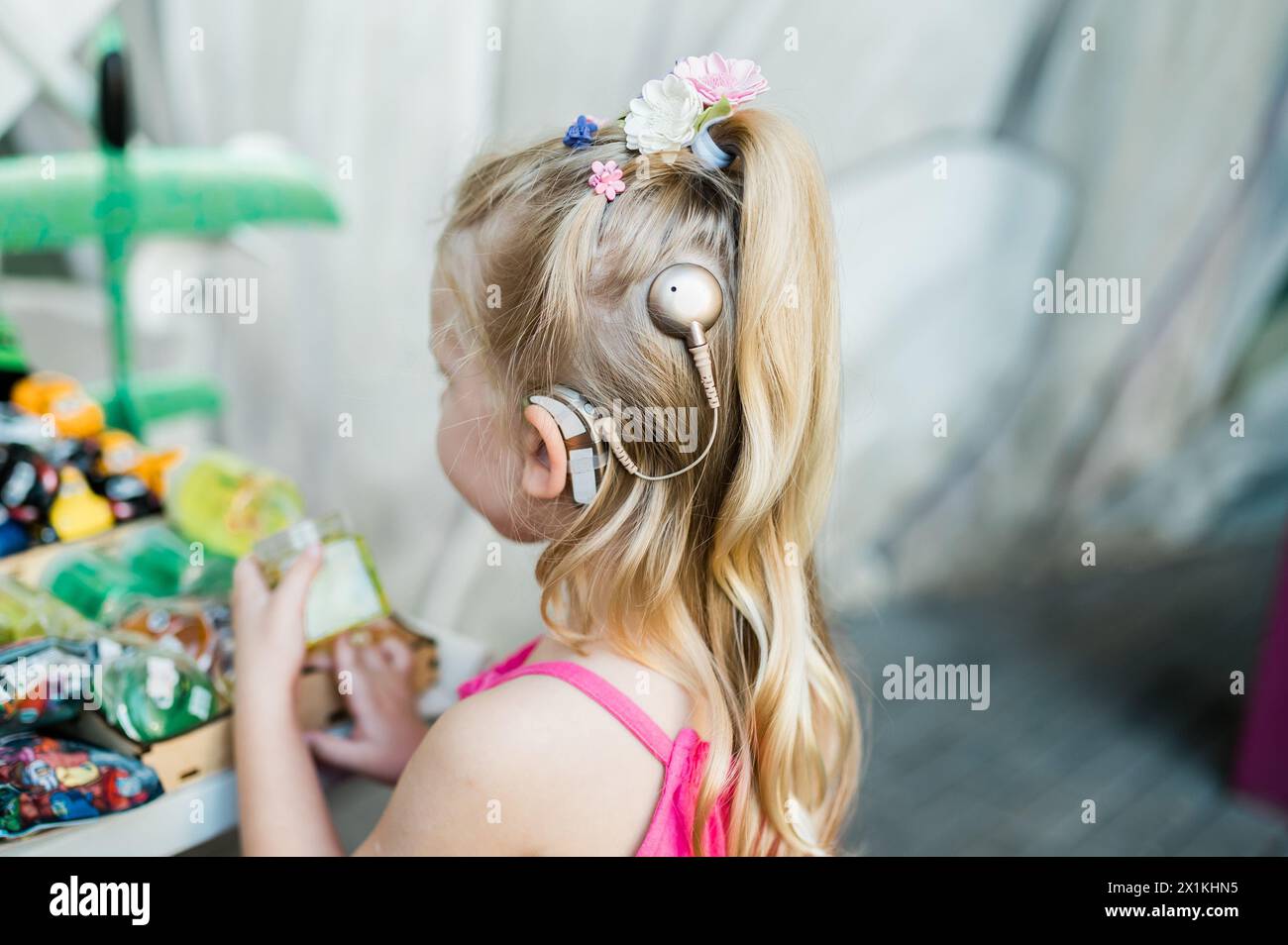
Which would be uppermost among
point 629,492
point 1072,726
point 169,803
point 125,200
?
point 125,200

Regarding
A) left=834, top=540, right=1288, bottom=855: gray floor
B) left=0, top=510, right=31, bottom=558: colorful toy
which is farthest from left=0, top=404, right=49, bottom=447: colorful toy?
left=834, top=540, right=1288, bottom=855: gray floor

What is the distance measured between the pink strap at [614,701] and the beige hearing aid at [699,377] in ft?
0.57

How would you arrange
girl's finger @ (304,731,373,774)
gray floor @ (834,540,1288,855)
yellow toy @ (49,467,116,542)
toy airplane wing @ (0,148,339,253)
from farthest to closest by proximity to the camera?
gray floor @ (834,540,1288,855), toy airplane wing @ (0,148,339,253), yellow toy @ (49,467,116,542), girl's finger @ (304,731,373,774)

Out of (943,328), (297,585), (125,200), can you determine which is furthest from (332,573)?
(943,328)

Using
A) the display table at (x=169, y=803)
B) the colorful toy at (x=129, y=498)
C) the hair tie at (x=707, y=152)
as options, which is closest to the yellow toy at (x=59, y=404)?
the colorful toy at (x=129, y=498)

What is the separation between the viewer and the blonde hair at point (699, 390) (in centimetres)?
96

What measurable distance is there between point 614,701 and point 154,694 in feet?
1.57

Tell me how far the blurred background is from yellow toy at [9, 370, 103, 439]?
869mm

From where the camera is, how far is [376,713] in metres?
1.20

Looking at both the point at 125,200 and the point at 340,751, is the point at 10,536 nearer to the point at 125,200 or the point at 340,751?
the point at 340,751

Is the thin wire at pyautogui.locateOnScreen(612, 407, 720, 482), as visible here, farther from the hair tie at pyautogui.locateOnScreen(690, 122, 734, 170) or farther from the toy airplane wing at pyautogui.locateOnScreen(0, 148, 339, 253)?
the toy airplane wing at pyautogui.locateOnScreen(0, 148, 339, 253)

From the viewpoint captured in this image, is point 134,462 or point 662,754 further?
point 134,462

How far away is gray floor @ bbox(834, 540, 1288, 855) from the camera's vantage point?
2400 millimetres

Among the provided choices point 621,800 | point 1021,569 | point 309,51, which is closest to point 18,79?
point 309,51
